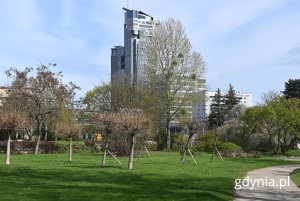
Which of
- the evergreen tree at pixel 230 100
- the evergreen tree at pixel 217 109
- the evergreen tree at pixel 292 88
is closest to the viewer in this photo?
the evergreen tree at pixel 292 88

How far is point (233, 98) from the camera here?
99188mm

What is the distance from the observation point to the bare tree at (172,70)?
54625 mm

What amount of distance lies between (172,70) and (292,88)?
25705mm

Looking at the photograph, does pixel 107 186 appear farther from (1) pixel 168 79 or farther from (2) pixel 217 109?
(2) pixel 217 109

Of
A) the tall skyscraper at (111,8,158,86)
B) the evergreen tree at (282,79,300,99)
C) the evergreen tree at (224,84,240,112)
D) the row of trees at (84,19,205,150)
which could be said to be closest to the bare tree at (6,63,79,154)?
the row of trees at (84,19,205,150)

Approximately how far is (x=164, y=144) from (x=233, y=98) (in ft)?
155

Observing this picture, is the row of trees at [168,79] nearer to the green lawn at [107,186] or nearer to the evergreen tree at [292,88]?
the evergreen tree at [292,88]

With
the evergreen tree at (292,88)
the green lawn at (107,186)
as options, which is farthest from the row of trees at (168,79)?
the green lawn at (107,186)

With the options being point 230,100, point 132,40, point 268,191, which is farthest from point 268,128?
point 230,100

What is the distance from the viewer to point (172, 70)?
180 feet

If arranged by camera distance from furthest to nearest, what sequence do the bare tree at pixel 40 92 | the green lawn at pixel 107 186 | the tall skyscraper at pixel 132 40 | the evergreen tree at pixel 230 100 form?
the evergreen tree at pixel 230 100
the tall skyscraper at pixel 132 40
the bare tree at pixel 40 92
the green lawn at pixel 107 186

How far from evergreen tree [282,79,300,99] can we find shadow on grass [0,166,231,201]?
54.6 m

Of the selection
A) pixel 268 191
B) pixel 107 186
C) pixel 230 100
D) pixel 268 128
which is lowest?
pixel 268 191

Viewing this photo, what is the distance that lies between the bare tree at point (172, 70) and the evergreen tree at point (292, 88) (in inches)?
848
